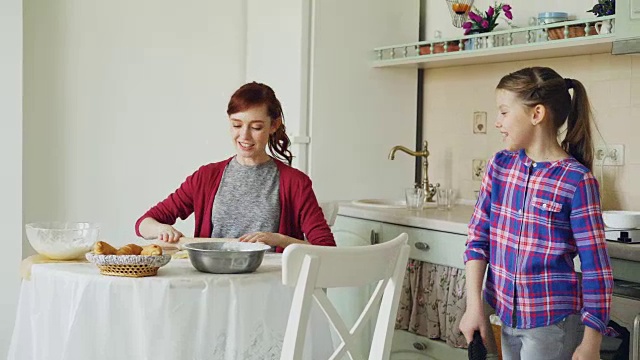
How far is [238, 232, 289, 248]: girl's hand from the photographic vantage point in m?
2.57

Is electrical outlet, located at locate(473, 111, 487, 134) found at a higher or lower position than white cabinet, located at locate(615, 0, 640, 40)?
lower

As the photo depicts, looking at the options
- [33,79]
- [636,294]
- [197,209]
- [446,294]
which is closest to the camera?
[636,294]

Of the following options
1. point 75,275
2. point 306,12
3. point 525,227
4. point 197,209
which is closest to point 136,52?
point 306,12

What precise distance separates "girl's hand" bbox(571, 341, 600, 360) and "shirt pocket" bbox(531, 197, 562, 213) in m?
0.32

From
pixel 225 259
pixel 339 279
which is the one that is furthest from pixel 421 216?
pixel 339 279

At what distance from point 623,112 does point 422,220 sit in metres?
0.83

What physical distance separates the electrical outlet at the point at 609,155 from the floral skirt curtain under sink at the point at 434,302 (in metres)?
0.70

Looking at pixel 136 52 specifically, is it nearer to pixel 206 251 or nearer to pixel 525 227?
pixel 206 251

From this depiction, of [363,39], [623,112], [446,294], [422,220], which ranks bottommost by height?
[446,294]

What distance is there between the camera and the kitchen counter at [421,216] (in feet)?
10.7

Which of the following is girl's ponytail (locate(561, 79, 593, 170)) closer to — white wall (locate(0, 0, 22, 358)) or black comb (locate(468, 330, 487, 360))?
black comb (locate(468, 330, 487, 360))

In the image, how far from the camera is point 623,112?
333cm

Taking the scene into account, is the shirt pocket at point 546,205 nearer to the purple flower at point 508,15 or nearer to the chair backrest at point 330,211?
the chair backrest at point 330,211

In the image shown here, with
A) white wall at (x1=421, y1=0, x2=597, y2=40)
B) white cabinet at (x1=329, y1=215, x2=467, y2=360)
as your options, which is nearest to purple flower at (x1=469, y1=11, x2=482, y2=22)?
white wall at (x1=421, y1=0, x2=597, y2=40)
